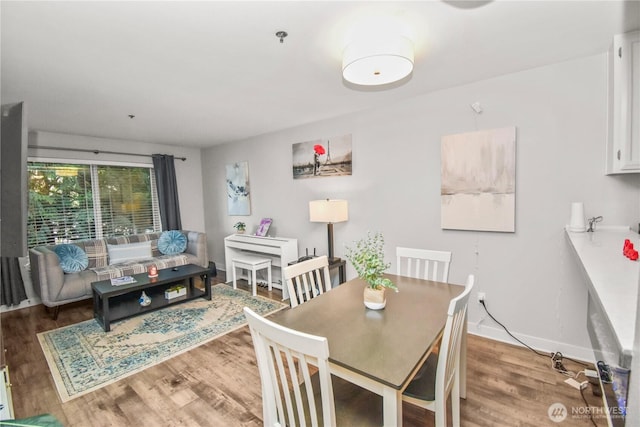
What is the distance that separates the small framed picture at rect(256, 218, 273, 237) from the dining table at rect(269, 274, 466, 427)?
267 cm

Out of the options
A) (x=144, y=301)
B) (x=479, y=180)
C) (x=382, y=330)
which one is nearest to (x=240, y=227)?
(x=144, y=301)

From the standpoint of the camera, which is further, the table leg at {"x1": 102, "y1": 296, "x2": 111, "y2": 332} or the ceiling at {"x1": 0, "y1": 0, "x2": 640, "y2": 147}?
the table leg at {"x1": 102, "y1": 296, "x2": 111, "y2": 332}

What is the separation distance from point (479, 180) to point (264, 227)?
9.82ft

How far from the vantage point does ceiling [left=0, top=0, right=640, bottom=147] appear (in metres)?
1.52

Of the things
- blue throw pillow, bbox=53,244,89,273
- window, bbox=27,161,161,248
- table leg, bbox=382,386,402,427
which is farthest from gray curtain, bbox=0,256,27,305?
table leg, bbox=382,386,402,427

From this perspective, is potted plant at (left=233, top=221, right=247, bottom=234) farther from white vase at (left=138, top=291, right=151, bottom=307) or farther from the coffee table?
white vase at (left=138, top=291, right=151, bottom=307)

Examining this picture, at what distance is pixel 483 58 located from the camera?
2.10 metres

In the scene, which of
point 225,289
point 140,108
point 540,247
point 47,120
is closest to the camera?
point 540,247

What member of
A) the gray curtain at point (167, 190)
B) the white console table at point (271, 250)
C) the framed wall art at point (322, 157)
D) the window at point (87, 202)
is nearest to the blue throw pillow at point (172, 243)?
the gray curtain at point (167, 190)

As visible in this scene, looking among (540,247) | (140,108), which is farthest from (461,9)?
(140,108)

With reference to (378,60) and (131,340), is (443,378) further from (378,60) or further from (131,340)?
(131,340)

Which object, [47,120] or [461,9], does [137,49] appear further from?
[47,120]

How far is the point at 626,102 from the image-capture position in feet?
5.70

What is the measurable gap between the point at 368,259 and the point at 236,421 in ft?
4.23
